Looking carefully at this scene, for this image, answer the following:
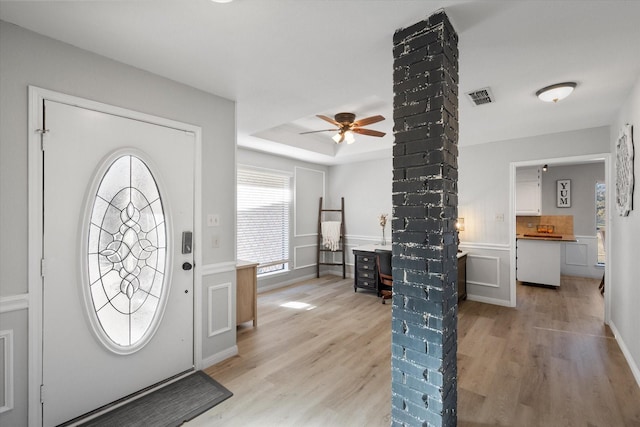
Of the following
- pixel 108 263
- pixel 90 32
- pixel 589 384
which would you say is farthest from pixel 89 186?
pixel 589 384

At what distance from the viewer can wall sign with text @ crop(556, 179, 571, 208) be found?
6.25 meters

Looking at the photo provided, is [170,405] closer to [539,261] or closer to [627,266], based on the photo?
[627,266]

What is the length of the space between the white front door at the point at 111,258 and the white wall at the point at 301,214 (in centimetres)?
270

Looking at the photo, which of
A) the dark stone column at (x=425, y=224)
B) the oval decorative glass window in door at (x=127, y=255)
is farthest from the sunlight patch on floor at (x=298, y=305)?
the dark stone column at (x=425, y=224)

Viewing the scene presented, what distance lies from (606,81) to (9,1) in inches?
163

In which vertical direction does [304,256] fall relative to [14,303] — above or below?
below

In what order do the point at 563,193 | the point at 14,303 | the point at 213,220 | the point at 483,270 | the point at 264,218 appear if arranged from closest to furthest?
the point at 14,303, the point at 213,220, the point at 483,270, the point at 264,218, the point at 563,193

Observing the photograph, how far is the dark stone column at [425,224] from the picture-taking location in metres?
1.55

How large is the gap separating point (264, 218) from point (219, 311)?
8.51ft

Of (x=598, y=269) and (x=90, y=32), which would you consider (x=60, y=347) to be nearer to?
(x=90, y=32)

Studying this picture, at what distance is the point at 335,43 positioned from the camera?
1.94 meters

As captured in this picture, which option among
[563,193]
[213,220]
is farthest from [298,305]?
[563,193]

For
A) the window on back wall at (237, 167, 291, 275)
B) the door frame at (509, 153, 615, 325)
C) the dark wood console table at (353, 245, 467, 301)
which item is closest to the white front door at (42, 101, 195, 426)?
the window on back wall at (237, 167, 291, 275)

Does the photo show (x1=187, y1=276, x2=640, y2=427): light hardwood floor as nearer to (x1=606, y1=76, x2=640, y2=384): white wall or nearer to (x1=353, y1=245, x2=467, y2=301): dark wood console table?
(x1=606, y1=76, x2=640, y2=384): white wall
